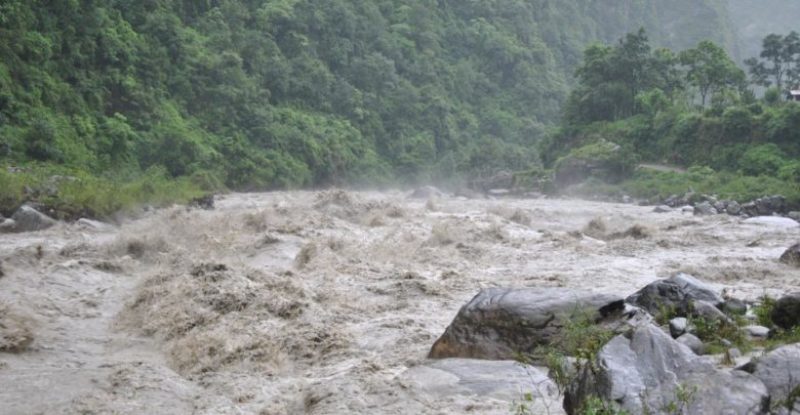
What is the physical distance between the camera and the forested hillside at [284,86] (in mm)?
32812

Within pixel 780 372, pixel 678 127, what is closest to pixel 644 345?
pixel 780 372

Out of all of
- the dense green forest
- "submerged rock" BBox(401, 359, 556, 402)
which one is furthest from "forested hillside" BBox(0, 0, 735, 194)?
"submerged rock" BBox(401, 359, 556, 402)

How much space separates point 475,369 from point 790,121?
32086 millimetres

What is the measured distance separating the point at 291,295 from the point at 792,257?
841 centimetres

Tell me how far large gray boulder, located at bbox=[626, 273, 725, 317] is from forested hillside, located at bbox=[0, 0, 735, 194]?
2282 centimetres

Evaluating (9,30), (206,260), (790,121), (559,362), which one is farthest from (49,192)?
(790,121)

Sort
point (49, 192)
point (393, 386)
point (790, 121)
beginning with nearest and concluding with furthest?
point (393, 386), point (49, 192), point (790, 121)

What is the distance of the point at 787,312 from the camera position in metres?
8.29

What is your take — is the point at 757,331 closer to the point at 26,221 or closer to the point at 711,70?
the point at 26,221

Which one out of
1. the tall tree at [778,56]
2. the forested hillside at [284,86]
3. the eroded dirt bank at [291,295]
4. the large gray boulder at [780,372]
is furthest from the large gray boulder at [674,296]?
the tall tree at [778,56]

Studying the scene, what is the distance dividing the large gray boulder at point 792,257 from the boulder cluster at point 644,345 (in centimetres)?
490

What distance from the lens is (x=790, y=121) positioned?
35625 millimetres

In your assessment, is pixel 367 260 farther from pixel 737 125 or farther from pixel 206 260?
pixel 737 125

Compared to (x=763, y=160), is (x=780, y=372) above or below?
above
